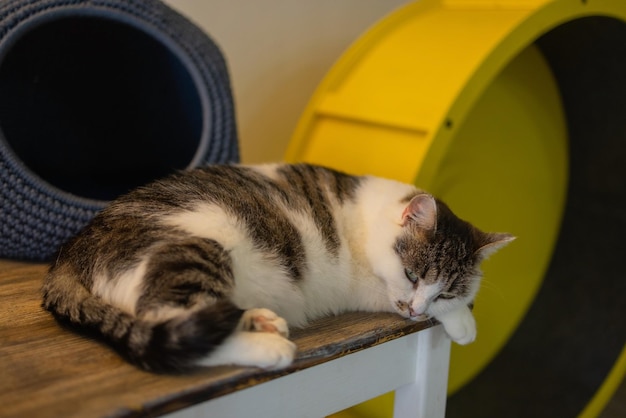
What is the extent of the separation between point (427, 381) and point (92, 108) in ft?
3.56

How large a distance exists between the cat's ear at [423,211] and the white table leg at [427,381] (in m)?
0.18

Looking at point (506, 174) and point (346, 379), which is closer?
point (346, 379)

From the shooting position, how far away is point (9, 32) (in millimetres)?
1129

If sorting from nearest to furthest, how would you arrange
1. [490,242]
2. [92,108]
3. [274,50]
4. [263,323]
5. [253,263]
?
[263,323]
[253,263]
[490,242]
[92,108]
[274,50]

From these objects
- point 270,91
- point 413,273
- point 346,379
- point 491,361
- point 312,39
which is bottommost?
point 491,361

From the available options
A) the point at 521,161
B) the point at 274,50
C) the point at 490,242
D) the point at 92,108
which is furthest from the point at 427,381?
the point at 274,50

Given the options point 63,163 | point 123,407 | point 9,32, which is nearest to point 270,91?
point 63,163

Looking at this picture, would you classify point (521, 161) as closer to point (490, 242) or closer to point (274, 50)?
point (490, 242)

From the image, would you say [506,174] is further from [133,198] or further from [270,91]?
[133,198]

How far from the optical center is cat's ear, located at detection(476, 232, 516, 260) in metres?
1.03

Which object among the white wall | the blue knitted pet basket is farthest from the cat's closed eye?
the white wall

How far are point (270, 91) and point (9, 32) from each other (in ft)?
2.86

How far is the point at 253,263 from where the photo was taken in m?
0.92

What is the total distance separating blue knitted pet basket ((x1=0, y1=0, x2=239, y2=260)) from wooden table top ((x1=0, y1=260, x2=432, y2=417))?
0.91 ft
